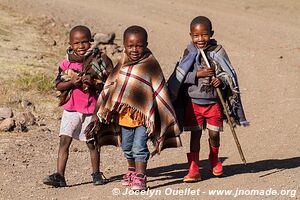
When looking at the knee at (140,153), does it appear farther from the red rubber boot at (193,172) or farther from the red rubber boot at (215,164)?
the red rubber boot at (215,164)

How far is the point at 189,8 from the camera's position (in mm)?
21734

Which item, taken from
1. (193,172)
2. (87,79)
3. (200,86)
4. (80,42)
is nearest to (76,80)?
(87,79)

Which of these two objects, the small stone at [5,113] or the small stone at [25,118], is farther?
the small stone at [5,113]

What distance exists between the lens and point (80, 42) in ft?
22.7

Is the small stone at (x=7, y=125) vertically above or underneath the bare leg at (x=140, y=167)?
underneath

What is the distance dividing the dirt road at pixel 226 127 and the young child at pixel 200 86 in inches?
19.8

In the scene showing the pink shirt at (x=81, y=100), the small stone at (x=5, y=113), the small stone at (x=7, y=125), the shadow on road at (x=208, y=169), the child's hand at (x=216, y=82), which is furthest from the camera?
the small stone at (x=5, y=113)

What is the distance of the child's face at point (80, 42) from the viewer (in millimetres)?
6910

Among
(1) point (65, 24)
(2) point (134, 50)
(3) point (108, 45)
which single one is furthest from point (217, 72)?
(1) point (65, 24)

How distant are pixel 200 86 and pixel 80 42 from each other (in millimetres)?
1115

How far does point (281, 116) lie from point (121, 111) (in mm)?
4091

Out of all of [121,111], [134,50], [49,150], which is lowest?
[49,150]

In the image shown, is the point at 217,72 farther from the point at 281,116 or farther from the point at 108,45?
the point at 108,45

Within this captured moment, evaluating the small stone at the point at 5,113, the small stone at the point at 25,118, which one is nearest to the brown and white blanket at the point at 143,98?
the small stone at the point at 25,118
